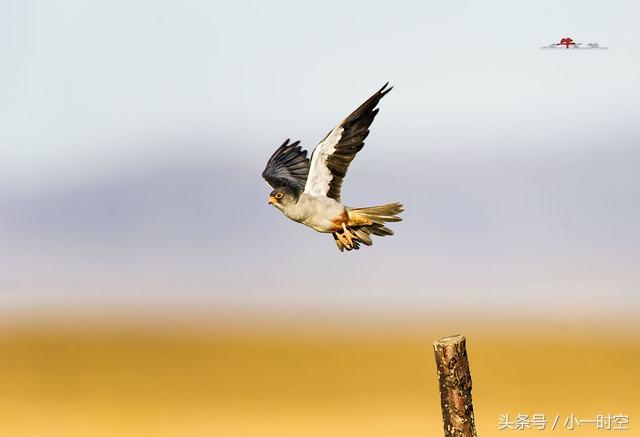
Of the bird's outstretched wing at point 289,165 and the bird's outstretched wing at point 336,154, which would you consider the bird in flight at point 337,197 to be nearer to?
the bird's outstretched wing at point 336,154

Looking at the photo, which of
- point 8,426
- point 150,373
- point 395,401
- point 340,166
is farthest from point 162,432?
point 340,166

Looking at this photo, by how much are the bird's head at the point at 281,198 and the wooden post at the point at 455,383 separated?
157 cm

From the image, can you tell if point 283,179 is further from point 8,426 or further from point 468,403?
point 8,426

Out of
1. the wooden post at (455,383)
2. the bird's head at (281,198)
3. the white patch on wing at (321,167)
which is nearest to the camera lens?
the wooden post at (455,383)

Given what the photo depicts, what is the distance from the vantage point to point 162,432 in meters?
23.4

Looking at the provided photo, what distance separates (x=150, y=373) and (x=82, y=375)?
2.21 meters

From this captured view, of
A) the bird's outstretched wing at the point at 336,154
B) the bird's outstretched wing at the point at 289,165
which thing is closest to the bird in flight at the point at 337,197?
the bird's outstretched wing at the point at 336,154

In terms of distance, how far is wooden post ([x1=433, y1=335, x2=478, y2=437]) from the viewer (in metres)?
8.13

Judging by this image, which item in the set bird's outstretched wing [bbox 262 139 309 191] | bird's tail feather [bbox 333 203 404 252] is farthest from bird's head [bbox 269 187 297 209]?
bird's outstretched wing [bbox 262 139 309 191]

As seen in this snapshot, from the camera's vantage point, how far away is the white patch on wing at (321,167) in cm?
865

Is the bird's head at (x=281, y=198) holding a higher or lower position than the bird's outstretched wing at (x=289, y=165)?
lower

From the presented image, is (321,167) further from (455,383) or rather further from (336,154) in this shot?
(455,383)

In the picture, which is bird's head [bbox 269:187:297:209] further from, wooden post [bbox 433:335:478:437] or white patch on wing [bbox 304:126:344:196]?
wooden post [bbox 433:335:478:437]

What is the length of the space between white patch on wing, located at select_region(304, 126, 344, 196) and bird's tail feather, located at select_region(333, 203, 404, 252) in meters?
0.32
